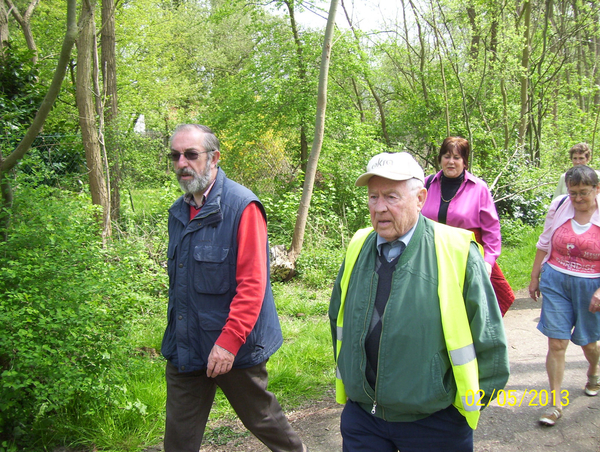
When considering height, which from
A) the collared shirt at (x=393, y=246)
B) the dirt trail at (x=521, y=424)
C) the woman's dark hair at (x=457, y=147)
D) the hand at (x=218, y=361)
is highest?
the woman's dark hair at (x=457, y=147)

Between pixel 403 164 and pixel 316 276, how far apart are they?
6.03m

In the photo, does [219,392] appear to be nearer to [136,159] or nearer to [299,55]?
[136,159]

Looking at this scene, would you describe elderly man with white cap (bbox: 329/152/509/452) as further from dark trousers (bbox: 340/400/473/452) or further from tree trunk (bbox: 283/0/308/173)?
tree trunk (bbox: 283/0/308/173)

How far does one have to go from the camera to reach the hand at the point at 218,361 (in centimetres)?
251

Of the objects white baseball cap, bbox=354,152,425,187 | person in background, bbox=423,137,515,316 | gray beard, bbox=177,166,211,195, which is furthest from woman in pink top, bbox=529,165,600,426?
gray beard, bbox=177,166,211,195

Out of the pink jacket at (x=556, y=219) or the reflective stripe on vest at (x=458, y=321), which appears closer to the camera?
the reflective stripe on vest at (x=458, y=321)

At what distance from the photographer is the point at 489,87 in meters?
13.0

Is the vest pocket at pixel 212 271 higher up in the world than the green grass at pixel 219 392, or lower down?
higher up

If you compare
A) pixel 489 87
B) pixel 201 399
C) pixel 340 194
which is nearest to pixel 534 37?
pixel 489 87

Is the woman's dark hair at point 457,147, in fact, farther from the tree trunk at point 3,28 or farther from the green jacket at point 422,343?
the tree trunk at point 3,28

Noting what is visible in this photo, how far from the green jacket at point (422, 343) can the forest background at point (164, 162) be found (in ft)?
6.93

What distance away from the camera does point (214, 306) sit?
266cm

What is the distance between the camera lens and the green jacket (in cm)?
195

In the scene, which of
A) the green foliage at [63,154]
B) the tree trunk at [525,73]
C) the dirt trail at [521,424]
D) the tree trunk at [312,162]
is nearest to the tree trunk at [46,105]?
the dirt trail at [521,424]
